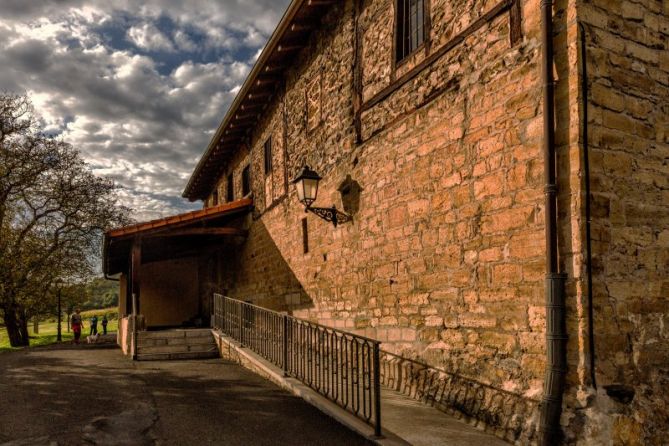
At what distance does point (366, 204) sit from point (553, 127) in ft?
10.7

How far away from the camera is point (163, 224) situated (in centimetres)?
1119

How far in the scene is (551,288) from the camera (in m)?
3.90

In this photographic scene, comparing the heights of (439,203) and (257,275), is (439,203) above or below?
above

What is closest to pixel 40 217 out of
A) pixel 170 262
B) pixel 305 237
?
pixel 170 262

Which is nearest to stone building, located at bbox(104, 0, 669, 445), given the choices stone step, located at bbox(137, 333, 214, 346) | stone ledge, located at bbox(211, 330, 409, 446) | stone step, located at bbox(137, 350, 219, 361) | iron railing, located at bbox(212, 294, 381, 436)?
iron railing, located at bbox(212, 294, 381, 436)

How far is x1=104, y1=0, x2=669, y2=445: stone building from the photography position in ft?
12.8

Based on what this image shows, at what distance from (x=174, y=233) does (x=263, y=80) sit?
3.89m

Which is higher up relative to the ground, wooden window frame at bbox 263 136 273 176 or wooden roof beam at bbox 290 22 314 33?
wooden roof beam at bbox 290 22 314 33

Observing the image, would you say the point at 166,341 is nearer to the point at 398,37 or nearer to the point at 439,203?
the point at 439,203

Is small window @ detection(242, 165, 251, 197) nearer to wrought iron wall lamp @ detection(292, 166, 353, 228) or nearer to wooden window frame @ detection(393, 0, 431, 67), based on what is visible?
wrought iron wall lamp @ detection(292, 166, 353, 228)

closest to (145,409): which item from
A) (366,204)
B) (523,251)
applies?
(366,204)

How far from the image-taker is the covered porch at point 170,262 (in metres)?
10.9

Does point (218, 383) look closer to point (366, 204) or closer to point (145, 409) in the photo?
point (145, 409)

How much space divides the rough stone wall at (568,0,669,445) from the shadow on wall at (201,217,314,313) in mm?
5427
